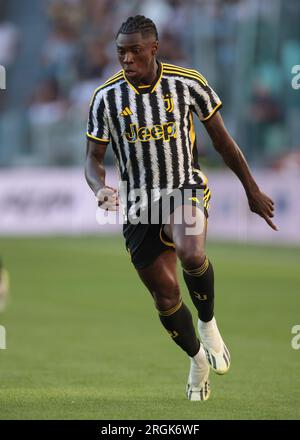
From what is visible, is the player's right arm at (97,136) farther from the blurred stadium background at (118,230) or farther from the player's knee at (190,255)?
the blurred stadium background at (118,230)

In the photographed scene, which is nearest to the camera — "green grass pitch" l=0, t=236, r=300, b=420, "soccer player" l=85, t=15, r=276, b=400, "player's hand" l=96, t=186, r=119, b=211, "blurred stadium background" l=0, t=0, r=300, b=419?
"player's hand" l=96, t=186, r=119, b=211

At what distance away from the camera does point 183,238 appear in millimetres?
6426

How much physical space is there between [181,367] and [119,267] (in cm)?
907

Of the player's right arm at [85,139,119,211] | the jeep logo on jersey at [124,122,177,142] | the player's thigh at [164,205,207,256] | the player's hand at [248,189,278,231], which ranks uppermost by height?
the jeep logo on jersey at [124,122,177,142]

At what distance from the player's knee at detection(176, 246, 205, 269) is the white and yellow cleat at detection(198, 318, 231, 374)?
1.81 feet

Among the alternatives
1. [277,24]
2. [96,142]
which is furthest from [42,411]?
[277,24]

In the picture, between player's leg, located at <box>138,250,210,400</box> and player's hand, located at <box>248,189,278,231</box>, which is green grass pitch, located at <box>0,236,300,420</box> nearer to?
player's leg, located at <box>138,250,210,400</box>

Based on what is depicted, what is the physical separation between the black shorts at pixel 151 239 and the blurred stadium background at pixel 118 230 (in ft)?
3.02

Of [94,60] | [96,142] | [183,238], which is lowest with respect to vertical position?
[183,238]

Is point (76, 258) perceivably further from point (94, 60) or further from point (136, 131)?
point (136, 131)

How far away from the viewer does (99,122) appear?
22.0ft

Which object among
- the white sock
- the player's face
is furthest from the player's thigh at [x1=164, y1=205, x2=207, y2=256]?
the player's face

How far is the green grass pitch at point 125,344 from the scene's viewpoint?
651 centimetres

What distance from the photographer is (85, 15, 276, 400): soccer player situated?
261 inches
